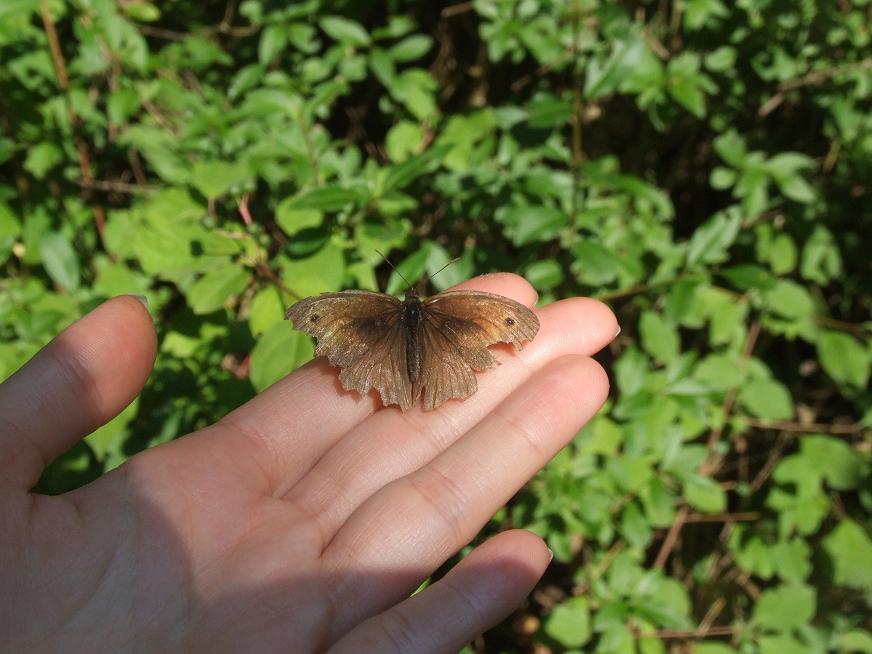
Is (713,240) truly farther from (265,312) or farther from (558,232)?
(265,312)

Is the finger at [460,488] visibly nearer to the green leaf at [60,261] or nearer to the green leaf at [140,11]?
the green leaf at [60,261]

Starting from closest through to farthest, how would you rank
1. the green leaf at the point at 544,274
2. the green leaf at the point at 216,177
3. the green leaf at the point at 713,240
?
1. the green leaf at the point at 216,177
2. the green leaf at the point at 713,240
3. the green leaf at the point at 544,274

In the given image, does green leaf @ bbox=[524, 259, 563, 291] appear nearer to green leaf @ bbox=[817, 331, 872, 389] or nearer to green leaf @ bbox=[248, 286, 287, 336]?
green leaf @ bbox=[248, 286, 287, 336]

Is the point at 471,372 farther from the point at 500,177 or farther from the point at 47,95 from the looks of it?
the point at 47,95

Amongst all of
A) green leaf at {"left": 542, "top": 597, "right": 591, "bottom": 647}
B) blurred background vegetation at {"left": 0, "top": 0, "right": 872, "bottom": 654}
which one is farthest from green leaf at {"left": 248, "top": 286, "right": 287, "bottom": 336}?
green leaf at {"left": 542, "top": 597, "right": 591, "bottom": 647}

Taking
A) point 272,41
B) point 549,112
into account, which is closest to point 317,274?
point 549,112

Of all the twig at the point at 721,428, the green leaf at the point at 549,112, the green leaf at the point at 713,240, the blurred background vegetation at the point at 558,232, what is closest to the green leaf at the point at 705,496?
the blurred background vegetation at the point at 558,232
